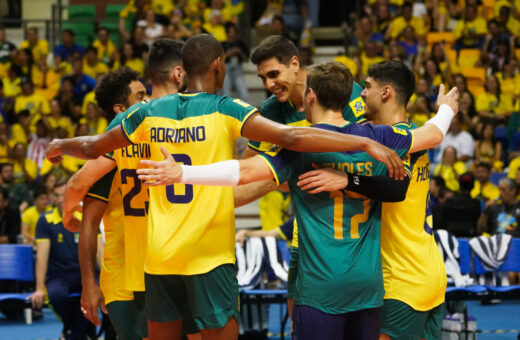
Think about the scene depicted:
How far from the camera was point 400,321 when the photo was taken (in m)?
4.73

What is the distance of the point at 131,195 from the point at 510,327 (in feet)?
22.4

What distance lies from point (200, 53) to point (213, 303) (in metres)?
1.32

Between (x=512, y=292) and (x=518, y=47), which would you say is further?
(x=518, y=47)

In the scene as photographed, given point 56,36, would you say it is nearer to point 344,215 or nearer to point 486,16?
point 486,16

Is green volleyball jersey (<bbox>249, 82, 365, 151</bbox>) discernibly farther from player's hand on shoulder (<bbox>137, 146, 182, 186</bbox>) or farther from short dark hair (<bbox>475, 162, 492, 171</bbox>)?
short dark hair (<bbox>475, 162, 492, 171</bbox>)

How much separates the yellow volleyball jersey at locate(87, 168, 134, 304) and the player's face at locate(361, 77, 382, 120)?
63.2 inches

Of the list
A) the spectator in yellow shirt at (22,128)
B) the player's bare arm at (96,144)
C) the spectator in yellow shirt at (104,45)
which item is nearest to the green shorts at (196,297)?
the player's bare arm at (96,144)

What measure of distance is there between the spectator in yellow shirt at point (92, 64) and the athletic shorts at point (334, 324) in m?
13.2

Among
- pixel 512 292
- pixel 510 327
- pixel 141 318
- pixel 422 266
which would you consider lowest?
pixel 510 327

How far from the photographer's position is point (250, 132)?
4.21 m

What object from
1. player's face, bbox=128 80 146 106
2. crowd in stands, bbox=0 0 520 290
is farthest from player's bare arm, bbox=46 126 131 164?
crowd in stands, bbox=0 0 520 290

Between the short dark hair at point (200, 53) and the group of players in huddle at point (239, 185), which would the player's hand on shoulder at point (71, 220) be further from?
the short dark hair at point (200, 53)

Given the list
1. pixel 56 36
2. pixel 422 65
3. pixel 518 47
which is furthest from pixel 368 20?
pixel 56 36

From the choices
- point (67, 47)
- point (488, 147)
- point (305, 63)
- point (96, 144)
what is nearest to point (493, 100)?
point (488, 147)
